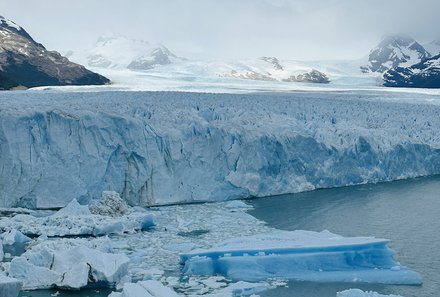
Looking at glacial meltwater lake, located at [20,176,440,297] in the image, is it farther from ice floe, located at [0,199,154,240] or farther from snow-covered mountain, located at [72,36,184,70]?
snow-covered mountain, located at [72,36,184,70]

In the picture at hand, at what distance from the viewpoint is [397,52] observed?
73562 mm

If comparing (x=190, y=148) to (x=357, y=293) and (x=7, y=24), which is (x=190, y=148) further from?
(x=7, y=24)

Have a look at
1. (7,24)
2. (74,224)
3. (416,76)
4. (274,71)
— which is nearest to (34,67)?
(7,24)

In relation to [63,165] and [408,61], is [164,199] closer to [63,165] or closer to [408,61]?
[63,165]

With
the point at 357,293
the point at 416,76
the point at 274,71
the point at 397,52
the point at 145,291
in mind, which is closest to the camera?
the point at 145,291

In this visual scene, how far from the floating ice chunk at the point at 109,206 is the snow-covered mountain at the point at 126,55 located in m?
51.2

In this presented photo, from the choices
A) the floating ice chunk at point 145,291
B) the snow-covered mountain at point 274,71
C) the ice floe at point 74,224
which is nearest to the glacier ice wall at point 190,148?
the ice floe at point 74,224

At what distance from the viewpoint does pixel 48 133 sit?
11.3 metres

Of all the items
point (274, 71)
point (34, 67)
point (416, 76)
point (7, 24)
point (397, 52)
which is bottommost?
point (34, 67)

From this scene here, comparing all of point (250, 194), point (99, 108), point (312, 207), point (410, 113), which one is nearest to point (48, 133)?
point (99, 108)

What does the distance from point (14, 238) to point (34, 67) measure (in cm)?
3404

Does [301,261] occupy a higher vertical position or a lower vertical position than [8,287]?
lower

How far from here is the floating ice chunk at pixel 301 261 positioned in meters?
7.42

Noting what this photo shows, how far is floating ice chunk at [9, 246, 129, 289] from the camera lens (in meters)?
6.96
